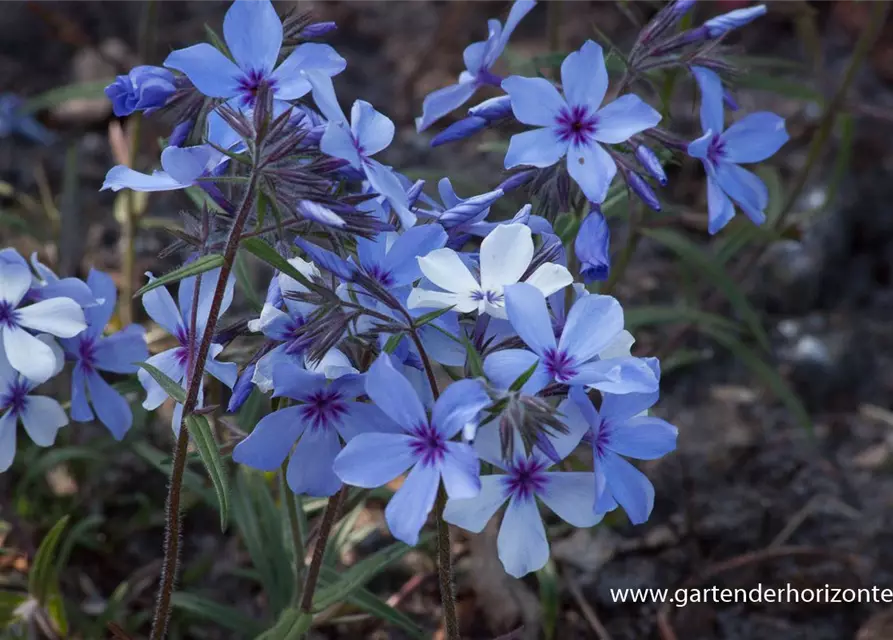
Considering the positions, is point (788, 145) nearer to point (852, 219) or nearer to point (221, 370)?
point (852, 219)

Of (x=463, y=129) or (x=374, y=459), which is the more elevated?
(x=463, y=129)

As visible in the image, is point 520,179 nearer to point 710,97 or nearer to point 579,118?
point 579,118

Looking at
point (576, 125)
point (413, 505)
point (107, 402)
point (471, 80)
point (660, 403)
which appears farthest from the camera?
point (660, 403)

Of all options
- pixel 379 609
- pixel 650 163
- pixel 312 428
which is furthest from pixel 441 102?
pixel 379 609

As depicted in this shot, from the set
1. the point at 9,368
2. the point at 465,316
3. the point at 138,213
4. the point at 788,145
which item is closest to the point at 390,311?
the point at 465,316

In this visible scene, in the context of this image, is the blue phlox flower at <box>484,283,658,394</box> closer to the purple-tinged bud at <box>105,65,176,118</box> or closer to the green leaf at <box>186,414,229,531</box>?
the green leaf at <box>186,414,229,531</box>

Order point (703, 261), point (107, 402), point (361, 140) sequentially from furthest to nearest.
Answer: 1. point (703, 261)
2. point (107, 402)
3. point (361, 140)

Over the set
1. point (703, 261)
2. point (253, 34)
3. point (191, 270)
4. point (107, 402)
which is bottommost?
point (703, 261)
